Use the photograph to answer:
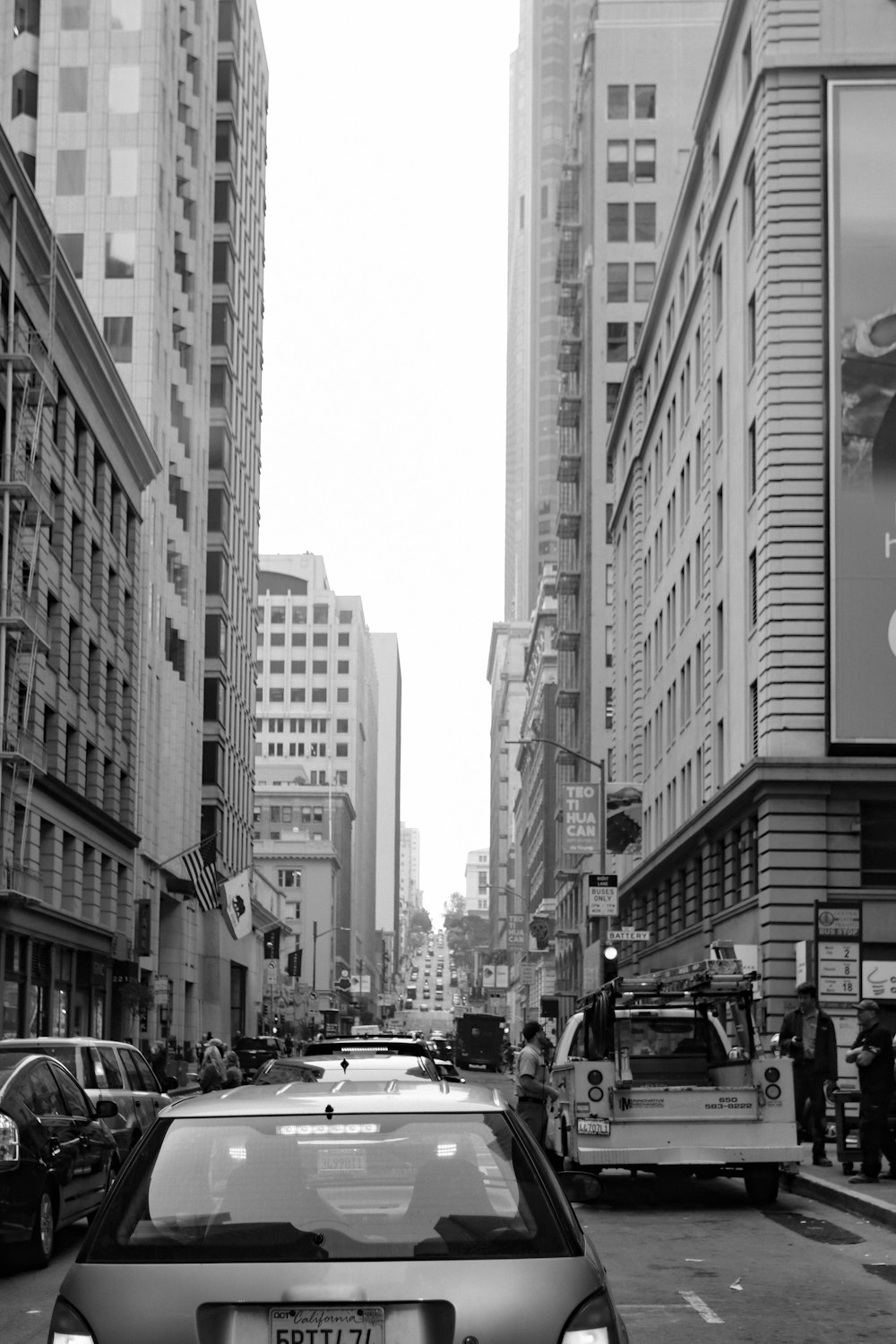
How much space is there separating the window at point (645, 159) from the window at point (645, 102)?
4.21 feet

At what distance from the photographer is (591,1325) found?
5125 mm

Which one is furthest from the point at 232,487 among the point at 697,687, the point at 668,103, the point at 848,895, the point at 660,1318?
the point at 660,1318

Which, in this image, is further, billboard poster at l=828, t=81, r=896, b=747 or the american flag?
the american flag

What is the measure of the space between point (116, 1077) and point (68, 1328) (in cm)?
1388

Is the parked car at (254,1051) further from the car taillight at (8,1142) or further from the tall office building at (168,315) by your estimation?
the car taillight at (8,1142)

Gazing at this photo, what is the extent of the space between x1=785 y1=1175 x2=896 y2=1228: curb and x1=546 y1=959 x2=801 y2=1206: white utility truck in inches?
17.9

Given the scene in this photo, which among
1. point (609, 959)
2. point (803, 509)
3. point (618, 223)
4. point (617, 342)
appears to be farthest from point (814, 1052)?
point (618, 223)

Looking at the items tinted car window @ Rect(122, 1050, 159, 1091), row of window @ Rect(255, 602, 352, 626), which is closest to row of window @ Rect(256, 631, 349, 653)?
row of window @ Rect(255, 602, 352, 626)

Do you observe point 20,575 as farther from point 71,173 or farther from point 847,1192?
point 847,1192

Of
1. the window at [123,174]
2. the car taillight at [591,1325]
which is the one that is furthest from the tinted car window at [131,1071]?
the window at [123,174]

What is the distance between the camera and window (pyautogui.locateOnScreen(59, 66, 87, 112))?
218 feet

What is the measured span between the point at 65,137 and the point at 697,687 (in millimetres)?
34101

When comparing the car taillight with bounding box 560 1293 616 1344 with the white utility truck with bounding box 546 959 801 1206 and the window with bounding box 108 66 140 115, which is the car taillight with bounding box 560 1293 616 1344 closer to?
the white utility truck with bounding box 546 959 801 1206

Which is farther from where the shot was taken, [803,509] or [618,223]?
[618,223]
